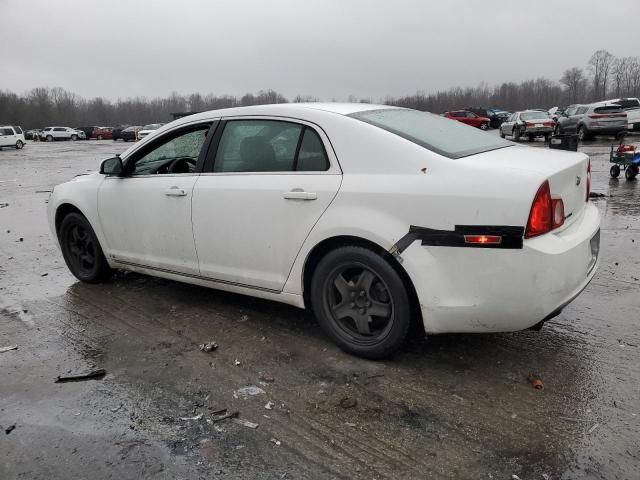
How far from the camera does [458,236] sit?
2.95 metres

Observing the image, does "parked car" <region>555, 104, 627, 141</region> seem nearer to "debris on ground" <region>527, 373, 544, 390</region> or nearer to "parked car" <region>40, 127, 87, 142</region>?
"debris on ground" <region>527, 373, 544, 390</region>

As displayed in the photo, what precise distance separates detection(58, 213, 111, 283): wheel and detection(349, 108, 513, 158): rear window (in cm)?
299

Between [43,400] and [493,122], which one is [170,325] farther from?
[493,122]

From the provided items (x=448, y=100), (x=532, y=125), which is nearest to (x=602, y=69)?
(x=448, y=100)

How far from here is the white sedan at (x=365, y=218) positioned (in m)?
2.92

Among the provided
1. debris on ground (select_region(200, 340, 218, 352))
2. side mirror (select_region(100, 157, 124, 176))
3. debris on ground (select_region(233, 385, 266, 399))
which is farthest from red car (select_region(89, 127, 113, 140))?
debris on ground (select_region(233, 385, 266, 399))

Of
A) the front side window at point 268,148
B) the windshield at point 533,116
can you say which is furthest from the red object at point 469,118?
the front side window at point 268,148

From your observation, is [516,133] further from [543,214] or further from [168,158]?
[543,214]

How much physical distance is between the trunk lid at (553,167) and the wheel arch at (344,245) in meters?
0.73

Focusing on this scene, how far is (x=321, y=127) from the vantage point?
357 cm

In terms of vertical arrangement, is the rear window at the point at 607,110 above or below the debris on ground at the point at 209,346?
above

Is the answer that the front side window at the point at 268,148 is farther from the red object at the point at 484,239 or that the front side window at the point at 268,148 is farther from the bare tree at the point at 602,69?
the bare tree at the point at 602,69

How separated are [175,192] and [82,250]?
5.90 feet

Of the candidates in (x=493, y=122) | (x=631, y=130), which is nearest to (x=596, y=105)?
(x=631, y=130)
